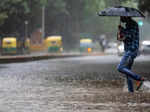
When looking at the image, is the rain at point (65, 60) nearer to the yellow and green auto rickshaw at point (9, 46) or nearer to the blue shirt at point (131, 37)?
the yellow and green auto rickshaw at point (9, 46)

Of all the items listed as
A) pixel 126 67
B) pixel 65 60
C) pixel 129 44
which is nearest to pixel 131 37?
pixel 129 44

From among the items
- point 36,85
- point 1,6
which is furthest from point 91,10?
point 36,85

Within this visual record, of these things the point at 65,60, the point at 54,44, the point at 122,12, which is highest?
the point at 122,12

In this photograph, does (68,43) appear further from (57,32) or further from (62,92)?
(62,92)

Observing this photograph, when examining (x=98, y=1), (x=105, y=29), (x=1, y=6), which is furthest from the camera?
(x=105, y=29)

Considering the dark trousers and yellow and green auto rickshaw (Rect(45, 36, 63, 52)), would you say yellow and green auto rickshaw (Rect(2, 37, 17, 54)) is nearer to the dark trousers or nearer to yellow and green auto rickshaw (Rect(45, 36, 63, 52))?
yellow and green auto rickshaw (Rect(45, 36, 63, 52))

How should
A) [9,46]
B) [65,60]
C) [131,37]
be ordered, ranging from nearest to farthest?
1. [131,37]
2. [65,60]
3. [9,46]

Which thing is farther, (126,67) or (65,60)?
(65,60)

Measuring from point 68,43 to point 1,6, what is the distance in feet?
72.5

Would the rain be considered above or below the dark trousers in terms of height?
below

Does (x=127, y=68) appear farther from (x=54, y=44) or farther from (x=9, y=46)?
(x=54, y=44)

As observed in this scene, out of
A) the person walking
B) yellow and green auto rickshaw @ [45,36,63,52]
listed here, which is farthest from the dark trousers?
yellow and green auto rickshaw @ [45,36,63,52]

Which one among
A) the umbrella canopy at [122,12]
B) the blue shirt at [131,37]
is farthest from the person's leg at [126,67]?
the umbrella canopy at [122,12]

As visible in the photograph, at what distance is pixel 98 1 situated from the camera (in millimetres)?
69438
